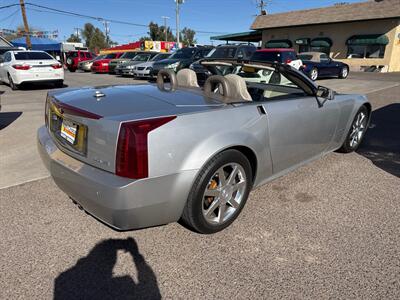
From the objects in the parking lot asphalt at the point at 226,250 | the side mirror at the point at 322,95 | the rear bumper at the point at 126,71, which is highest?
the side mirror at the point at 322,95

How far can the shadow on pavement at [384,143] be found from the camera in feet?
14.5

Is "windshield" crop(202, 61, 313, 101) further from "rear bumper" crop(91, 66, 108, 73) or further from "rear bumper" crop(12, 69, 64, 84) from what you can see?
"rear bumper" crop(91, 66, 108, 73)

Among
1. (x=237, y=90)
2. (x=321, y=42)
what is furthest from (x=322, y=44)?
(x=237, y=90)

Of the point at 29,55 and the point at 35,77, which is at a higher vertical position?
the point at 29,55

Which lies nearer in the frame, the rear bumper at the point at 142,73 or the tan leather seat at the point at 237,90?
the tan leather seat at the point at 237,90

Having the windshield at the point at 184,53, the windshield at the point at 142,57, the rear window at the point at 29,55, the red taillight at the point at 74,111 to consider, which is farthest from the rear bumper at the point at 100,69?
the red taillight at the point at 74,111

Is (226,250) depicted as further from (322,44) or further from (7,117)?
(322,44)

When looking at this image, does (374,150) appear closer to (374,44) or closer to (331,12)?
(374,44)

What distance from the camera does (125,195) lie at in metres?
2.08

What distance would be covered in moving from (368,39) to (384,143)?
85.5ft

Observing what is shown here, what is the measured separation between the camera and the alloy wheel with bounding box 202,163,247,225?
2.61 metres

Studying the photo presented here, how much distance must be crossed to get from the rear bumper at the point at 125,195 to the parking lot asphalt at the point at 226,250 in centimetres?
35

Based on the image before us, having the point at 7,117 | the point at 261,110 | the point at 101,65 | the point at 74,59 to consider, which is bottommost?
the point at 7,117

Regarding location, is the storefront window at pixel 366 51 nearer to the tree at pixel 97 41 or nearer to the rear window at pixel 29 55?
the rear window at pixel 29 55
